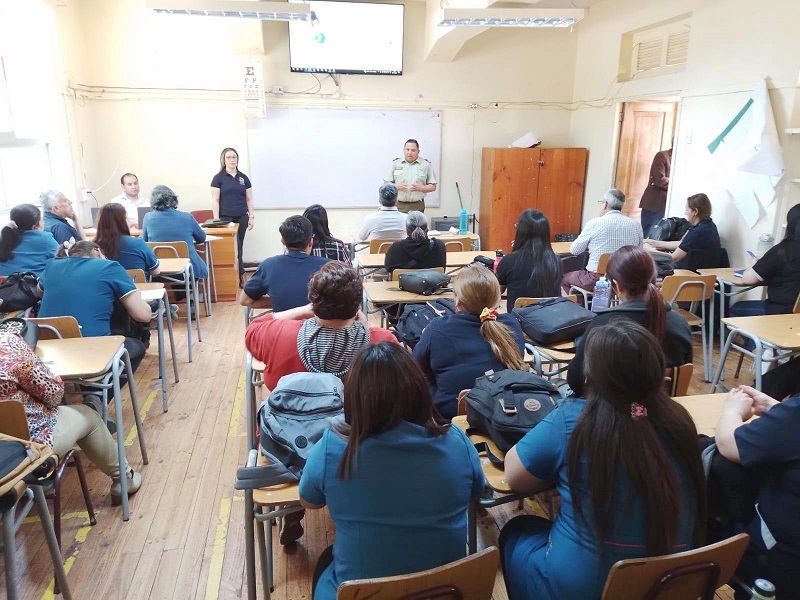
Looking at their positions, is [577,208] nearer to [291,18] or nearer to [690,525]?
[291,18]

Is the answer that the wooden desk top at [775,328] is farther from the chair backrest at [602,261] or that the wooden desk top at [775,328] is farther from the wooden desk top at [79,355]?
the wooden desk top at [79,355]

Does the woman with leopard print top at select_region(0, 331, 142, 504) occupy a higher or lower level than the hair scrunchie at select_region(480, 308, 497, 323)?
lower

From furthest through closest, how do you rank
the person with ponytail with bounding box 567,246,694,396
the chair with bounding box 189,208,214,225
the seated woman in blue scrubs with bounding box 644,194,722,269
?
the chair with bounding box 189,208,214,225 → the seated woman in blue scrubs with bounding box 644,194,722,269 → the person with ponytail with bounding box 567,246,694,396

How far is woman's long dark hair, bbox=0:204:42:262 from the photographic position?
3.49m

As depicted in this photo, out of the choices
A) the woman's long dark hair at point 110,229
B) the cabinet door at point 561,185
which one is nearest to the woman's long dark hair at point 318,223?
the woman's long dark hair at point 110,229

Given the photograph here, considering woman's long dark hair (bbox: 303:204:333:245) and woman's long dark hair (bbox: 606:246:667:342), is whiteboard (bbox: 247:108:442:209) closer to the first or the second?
woman's long dark hair (bbox: 303:204:333:245)

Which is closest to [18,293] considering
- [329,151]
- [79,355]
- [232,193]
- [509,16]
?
[79,355]

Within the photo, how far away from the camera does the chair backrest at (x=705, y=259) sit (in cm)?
459

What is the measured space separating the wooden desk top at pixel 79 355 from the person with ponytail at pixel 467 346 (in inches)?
51.5

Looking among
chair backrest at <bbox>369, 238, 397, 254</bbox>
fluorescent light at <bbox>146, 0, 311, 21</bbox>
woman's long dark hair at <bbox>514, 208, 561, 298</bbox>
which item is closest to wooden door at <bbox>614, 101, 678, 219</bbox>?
chair backrest at <bbox>369, 238, 397, 254</bbox>

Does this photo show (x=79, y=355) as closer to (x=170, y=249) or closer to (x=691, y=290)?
(x=170, y=249)

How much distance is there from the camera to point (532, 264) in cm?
354

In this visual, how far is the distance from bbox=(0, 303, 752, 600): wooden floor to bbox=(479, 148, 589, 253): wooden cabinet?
15.9 ft

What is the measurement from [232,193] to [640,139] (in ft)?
16.3
